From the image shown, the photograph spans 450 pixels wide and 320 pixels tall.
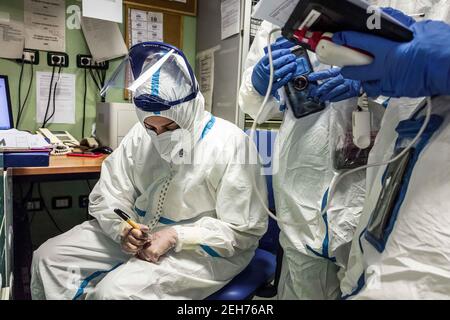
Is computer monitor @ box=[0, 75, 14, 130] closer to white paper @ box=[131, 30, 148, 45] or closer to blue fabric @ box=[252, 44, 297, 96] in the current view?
white paper @ box=[131, 30, 148, 45]

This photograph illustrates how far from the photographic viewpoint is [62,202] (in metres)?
2.02

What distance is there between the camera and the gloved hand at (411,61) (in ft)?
1.60

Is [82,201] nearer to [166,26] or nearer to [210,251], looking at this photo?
[166,26]

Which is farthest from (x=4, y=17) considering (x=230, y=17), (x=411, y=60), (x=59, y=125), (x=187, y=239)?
(x=411, y=60)

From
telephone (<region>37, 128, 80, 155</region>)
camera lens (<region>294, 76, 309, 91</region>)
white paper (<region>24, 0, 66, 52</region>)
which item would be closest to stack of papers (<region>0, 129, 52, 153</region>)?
telephone (<region>37, 128, 80, 155</region>)

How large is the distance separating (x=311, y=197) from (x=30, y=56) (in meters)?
1.77

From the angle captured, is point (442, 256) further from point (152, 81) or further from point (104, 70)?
point (104, 70)

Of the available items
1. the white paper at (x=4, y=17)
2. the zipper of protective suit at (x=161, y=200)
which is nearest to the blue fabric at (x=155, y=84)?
the zipper of protective suit at (x=161, y=200)

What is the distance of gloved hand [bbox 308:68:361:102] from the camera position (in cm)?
81

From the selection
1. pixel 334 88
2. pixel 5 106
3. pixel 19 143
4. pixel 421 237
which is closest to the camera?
pixel 421 237

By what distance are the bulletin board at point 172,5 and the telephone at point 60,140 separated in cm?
90
